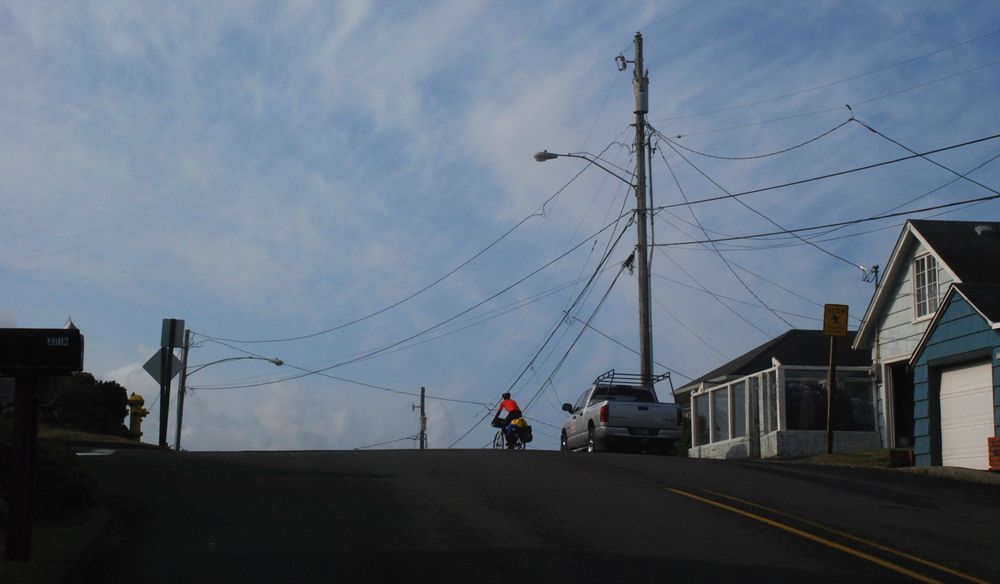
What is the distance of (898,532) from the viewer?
12.2 metres

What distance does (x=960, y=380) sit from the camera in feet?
78.5

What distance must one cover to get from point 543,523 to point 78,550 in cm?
457

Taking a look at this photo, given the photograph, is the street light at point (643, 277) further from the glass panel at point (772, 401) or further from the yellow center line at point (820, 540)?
the yellow center line at point (820, 540)

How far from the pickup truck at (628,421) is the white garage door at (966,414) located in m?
6.08

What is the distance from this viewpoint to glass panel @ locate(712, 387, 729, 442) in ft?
111

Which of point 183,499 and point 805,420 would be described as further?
point 805,420

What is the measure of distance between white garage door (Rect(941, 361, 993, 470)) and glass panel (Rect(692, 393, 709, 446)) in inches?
458

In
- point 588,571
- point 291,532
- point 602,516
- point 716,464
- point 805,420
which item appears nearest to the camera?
point 588,571

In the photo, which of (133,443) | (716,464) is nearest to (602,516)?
(716,464)

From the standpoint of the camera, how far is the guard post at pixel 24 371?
370 inches

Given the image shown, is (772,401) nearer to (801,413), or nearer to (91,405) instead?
(801,413)

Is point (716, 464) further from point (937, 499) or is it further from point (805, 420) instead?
point (805, 420)

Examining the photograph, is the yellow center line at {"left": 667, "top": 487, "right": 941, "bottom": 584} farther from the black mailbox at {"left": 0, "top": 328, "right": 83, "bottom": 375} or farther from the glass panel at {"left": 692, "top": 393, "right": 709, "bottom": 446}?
the glass panel at {"left": 692, "top": 393, "right": 709, "bottom": 446}

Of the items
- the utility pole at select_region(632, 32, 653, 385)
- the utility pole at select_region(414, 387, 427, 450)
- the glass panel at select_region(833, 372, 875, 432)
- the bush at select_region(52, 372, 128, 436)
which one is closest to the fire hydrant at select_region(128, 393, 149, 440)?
the bush at select_region(52, 372, 128, 436)
